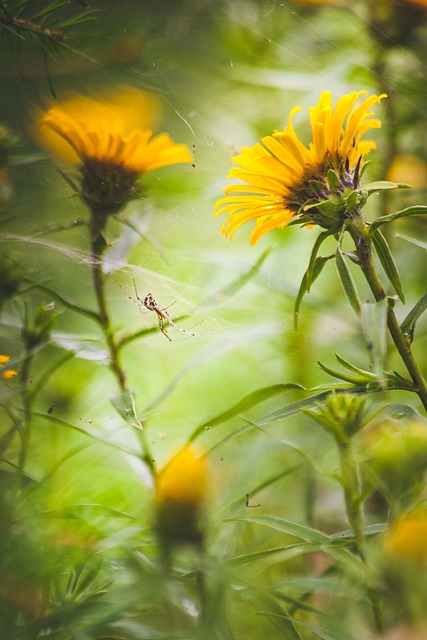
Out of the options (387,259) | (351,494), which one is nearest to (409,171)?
(387,259)

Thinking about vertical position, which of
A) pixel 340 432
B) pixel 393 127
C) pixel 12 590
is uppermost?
pixel 393 127

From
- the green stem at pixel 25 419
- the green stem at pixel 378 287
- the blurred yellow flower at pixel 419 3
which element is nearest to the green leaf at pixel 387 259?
the green stem at pixel 378 287

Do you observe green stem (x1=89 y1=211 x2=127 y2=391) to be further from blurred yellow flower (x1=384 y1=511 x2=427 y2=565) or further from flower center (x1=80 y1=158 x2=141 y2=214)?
blurred yellow flower (x1=384 y1=511 x2=427 y2=565)

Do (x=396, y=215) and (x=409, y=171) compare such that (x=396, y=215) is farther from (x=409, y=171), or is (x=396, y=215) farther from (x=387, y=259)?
(x=409, y=171)

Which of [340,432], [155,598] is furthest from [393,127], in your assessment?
[155,598]

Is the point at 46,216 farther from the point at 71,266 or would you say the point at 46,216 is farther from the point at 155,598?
the point at 155,598

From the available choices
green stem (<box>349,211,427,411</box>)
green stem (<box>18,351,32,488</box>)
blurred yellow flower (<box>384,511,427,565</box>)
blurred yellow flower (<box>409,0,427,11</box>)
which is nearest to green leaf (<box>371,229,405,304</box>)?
green stem (<box>349,211,427,411</box>)
